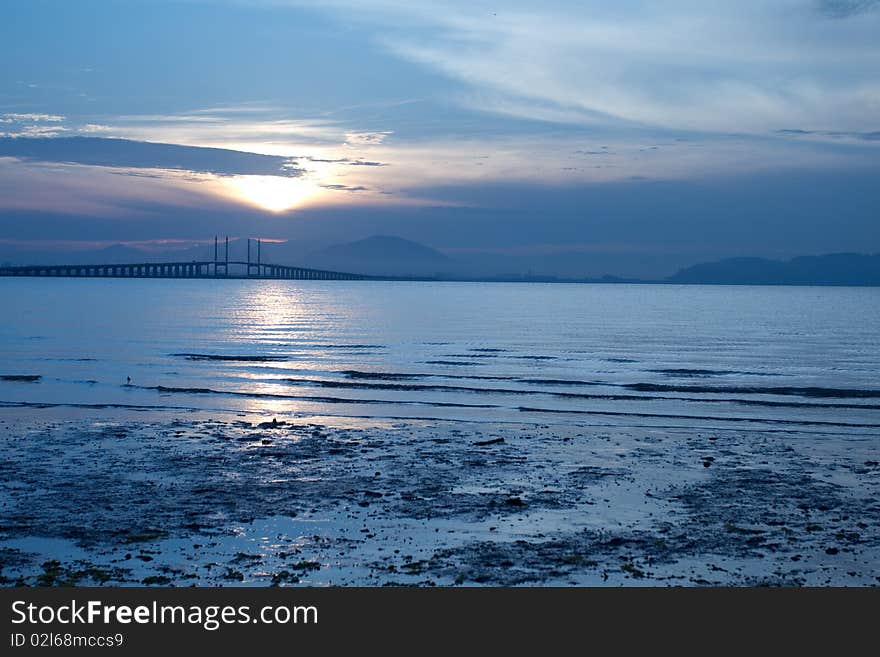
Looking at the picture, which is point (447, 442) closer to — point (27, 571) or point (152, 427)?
point (152, 427)

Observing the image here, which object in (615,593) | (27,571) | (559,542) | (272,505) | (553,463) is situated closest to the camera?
(615,593)

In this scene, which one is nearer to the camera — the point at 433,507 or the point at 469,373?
the point at 433,507

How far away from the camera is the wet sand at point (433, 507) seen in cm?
1093

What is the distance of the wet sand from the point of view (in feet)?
35.9

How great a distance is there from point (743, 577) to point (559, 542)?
2.53m

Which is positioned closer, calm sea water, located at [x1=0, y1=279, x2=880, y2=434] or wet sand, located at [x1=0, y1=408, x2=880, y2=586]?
wet sand, located at [x1=0, y1=408, x2=880, y2=586]

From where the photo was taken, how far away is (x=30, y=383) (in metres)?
33.3

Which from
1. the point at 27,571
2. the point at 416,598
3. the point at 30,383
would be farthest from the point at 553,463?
the point at 30,383

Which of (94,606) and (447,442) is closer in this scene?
(94,606)

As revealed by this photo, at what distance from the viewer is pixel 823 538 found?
40.9 feet

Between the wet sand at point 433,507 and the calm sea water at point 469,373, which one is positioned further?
the calm sea water at point 469,373

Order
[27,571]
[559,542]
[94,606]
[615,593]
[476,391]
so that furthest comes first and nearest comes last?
[476,391] < [559,542] < [27,571] < [615,593] < [94,606]

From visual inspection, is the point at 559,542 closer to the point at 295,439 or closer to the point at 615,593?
the point at 615,593

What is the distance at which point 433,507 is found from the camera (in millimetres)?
14266
